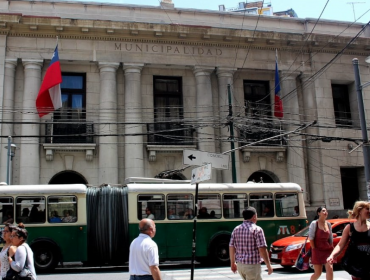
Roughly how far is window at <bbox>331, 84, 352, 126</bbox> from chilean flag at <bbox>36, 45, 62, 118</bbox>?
55.4 feet

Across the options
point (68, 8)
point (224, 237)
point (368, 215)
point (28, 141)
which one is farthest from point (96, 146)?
point (368, 215)

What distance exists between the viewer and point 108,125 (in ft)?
78.7

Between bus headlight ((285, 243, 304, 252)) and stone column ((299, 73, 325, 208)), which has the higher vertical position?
stone column ((299, 73, 325, 208))

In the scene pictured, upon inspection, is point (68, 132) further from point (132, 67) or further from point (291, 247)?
point (291, 247)

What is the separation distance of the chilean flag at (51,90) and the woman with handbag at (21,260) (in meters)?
16.5

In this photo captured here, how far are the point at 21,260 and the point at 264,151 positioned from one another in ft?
69.8

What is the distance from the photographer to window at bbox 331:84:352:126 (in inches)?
1107

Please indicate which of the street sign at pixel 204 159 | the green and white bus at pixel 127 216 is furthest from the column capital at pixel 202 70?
the street sign at pixel 204 159

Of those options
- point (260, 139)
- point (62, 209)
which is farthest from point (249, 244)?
point (260, 139)

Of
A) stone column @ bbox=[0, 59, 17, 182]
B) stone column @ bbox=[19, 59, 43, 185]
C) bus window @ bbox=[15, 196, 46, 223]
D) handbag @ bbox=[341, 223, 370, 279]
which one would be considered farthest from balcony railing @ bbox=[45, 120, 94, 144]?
handbag @ bbox=[341, 223, 370, 279]

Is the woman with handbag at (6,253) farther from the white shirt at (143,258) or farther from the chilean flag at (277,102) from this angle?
the chilean flag at (277,102)

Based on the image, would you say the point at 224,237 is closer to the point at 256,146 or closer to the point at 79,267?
the point at 79,267

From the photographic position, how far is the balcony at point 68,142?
23391 millimetres

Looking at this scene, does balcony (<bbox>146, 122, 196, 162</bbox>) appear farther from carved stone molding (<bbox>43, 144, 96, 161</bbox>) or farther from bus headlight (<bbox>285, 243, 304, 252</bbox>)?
bus headlight (<bbox>285, 243, 304, 252</bbox>)
